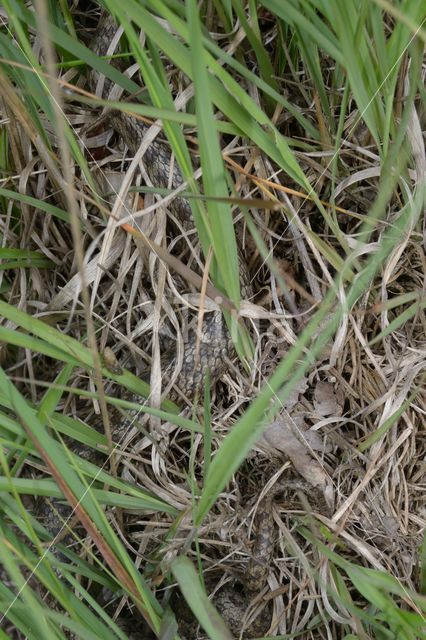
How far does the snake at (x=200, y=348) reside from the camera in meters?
1.39

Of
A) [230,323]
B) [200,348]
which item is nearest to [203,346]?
[200,348]

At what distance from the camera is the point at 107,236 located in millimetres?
1354

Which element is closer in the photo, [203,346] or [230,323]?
[230,323]

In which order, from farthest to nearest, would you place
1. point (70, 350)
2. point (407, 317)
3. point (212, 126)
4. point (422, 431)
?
point (422, 431)
point (407, 317)
point (70, 350)
point (212, 126)

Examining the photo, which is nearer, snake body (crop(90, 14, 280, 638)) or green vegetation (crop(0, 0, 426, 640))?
green vegetation (crop(0, 0, 426, 640))

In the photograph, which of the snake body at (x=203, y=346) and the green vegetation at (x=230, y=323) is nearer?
the green vegetation at (x=230, y=323)

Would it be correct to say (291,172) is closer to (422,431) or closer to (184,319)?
(184,319)

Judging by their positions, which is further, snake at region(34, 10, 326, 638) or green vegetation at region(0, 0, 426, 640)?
snake at region(34, 10, 326, 638)

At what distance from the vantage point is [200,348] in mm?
1407

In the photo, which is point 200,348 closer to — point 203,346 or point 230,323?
point 203,346

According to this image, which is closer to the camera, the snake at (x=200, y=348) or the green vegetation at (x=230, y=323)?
the green vegetation at (x=230, y=323)

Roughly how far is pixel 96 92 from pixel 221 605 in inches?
47.5

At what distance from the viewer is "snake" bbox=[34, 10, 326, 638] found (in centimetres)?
139

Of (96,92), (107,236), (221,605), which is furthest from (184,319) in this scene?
(221,605)
